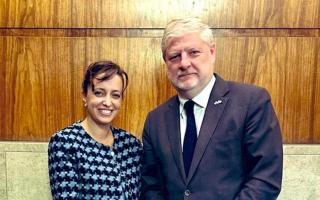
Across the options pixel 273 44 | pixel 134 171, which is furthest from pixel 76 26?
pixel 273 44

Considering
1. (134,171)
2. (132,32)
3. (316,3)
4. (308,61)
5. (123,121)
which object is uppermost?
(316,3)

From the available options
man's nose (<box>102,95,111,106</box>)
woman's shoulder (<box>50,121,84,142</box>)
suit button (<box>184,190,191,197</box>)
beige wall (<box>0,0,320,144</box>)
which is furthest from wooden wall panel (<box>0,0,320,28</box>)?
suit button (<box>184,190,191,197</box>)

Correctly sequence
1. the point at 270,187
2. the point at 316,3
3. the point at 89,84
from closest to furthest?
the point at 270,187, the point at 89,84, the point at 316,3

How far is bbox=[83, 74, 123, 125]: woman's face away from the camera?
158cm

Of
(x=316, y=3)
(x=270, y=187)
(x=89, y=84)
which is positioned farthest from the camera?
(x=316, y=3)

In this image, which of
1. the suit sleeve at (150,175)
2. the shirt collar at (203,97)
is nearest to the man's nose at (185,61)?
the shirt collar at (203,97)

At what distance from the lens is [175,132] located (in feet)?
5.27

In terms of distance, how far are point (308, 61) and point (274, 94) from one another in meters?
0.29

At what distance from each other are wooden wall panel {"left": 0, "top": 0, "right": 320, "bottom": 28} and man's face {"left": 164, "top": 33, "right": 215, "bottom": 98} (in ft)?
1.90

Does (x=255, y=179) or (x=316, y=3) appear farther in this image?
(x=316, y=3)

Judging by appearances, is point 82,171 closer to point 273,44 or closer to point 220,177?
point 220,177

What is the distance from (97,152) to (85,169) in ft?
0.33

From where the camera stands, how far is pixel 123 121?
7.00 ft

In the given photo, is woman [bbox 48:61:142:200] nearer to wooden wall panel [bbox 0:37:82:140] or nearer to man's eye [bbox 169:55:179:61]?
man's eye [bbox 169:55:179:61]
